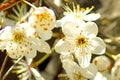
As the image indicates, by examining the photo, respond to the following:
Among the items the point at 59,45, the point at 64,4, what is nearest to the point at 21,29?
the point at 59,45

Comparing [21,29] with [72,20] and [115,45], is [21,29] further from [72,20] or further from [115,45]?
[115,45]

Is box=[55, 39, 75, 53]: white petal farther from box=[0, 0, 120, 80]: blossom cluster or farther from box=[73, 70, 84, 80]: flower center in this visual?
box=[73, 70, 84, 80]: flower center

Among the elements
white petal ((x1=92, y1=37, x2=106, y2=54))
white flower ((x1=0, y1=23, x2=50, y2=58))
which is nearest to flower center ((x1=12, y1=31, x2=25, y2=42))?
white flower ((x1=0, y1=23, x2=50, y2=58))

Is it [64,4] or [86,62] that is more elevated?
[64,4]

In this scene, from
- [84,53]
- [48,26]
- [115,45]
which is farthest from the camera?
[115,45]

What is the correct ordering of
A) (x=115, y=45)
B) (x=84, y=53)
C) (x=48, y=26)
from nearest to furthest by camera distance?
(x=48, y=26), (x=84, y=53), (x=115, y=45)
